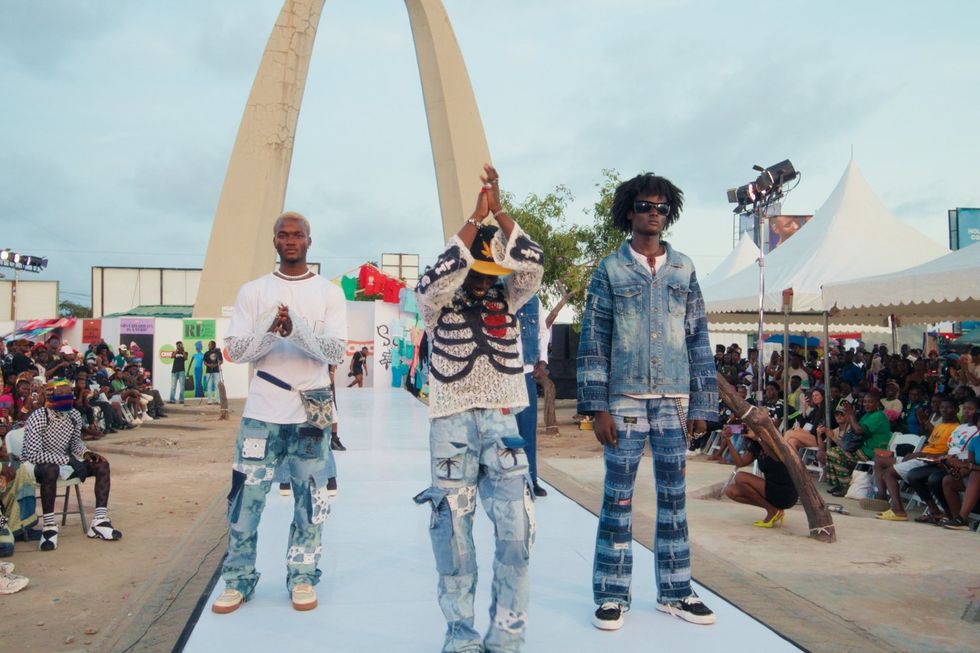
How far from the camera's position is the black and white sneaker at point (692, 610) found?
3.12m

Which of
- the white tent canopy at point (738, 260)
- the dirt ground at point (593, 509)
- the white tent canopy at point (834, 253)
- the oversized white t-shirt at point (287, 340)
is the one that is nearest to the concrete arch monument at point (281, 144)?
the white tent canopy at point (738, 260)

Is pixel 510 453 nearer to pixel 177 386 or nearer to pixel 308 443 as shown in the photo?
pixel 308 443

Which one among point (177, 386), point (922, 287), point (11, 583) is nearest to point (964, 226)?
point (922, 287)

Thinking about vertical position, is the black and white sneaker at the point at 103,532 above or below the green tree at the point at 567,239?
below

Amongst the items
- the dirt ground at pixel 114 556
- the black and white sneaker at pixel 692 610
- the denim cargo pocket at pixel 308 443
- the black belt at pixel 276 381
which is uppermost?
the black belt at pixel 276 381

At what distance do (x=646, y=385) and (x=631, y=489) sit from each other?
16.6 inches

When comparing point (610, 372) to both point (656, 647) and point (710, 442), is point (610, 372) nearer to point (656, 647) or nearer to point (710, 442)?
point (656, 647)

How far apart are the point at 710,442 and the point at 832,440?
225 cm

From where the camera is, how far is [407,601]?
3373mm

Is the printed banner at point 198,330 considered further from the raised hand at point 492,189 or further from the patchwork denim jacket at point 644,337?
the raised hand at point 492,189

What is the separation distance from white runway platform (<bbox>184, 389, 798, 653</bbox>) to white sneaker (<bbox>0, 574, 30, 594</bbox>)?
1.33 m

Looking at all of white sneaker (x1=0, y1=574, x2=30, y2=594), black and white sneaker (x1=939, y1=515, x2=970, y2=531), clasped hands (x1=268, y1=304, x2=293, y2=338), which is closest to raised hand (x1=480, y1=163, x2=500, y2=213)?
clasped hands (x1=268, y1=304, x2=293, y2=338)

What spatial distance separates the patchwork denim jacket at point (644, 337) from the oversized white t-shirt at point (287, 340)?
Answer: 3.62 feet

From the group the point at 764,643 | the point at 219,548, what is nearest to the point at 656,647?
the point at 764,643
